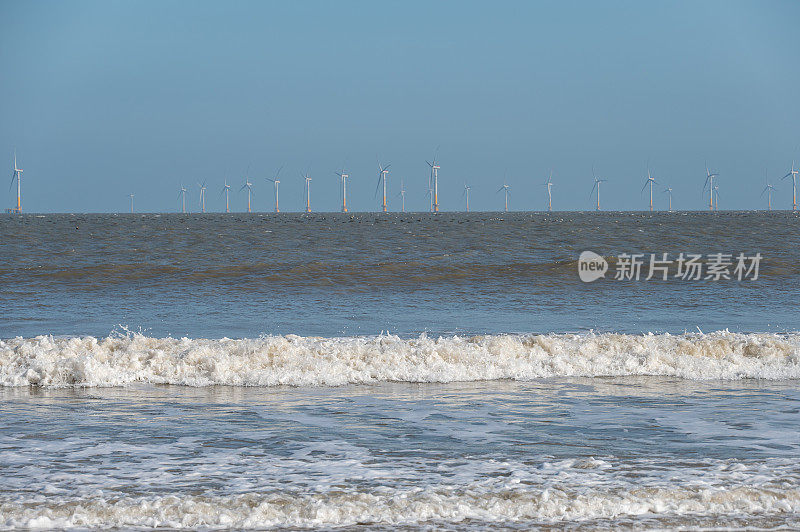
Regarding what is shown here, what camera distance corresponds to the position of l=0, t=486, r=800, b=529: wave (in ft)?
19.0

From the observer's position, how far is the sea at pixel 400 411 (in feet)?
19.7

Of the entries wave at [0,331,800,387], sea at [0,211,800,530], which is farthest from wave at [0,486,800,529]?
wave at [0,331,800,387]

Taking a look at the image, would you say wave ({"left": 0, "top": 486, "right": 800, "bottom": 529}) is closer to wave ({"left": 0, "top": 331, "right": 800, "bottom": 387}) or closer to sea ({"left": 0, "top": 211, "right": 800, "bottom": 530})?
sea ({"left": 0, "top": 211, "right": 800, "bottom": 530})

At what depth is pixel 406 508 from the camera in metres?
5.96

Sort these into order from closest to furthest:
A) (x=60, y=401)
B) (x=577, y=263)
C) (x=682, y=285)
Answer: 1. (x=60, y=401)
2. (x=682, y=285)
3. (x=577, y=263)

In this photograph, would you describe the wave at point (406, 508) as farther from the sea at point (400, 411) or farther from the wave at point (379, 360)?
the wave at point (379, 360)

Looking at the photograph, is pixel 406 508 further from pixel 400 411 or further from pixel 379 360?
pixel 379 360

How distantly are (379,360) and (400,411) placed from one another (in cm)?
279

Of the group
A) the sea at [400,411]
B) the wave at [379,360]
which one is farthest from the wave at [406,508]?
the wave at [379,360]

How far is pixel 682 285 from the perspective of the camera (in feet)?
83.8

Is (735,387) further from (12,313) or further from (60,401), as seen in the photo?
(12,313)

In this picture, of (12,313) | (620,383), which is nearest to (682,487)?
(620,383)

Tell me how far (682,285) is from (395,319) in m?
11.4

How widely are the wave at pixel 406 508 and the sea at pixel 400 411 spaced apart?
0.02 meters
